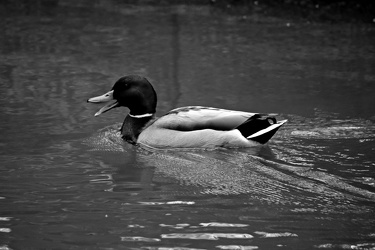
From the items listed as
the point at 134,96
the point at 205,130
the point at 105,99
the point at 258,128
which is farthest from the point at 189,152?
the point at 105,99

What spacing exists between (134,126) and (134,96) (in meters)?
0.37

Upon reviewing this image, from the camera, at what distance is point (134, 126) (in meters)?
8.84

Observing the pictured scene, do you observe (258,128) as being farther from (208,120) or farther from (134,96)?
(134,96)

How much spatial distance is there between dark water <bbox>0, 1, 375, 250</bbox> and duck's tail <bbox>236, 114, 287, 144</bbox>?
145mm

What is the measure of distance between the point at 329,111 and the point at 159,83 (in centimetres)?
266

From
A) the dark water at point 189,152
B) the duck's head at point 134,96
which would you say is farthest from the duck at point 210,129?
the duck's head at point 134,96

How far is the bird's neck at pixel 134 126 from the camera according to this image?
8.79m

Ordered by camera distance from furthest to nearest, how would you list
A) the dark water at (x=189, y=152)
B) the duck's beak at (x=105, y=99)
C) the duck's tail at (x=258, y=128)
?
the duck's beak at (x=105, y=99) → the duck's tail at (x=258, y=128) → the dark water at (x=189, y=152)

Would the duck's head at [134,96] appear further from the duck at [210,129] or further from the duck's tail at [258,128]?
the duck's tail at [258,128]

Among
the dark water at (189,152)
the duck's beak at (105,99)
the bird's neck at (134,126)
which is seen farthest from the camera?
the duck's beak at (105,99)

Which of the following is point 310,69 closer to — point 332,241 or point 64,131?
point 64,131

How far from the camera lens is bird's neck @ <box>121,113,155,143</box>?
8.79 meters

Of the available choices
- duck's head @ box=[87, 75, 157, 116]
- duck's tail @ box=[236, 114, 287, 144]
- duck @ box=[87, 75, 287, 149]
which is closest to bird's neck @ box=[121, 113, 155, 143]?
duck's head @ box=[87, 75, 157, 116]

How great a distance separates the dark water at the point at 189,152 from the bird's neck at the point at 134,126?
5.2 inches
